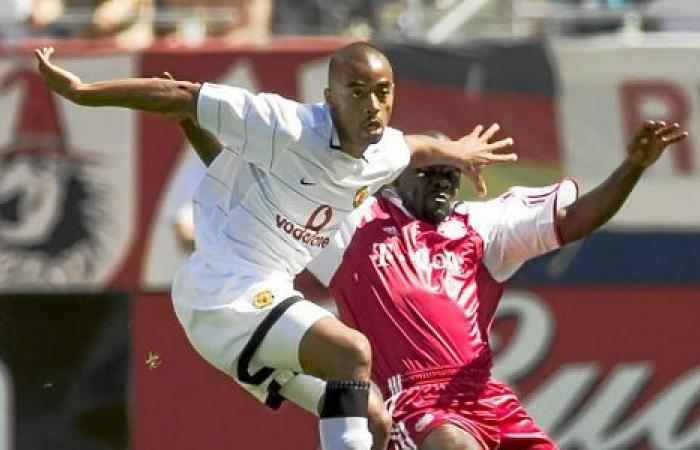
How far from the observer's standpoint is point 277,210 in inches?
289

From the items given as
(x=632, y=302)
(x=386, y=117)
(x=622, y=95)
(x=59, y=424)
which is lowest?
(x=59, y=424)

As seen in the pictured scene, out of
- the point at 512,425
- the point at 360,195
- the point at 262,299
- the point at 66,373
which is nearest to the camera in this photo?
the point at 262,299

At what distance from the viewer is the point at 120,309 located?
11234 millimetres

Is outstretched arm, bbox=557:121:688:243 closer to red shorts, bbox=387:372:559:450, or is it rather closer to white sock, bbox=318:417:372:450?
red shorts, bbox=387:372:559:450

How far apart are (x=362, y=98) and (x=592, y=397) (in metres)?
4.70

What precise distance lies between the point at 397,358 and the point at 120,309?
359cm

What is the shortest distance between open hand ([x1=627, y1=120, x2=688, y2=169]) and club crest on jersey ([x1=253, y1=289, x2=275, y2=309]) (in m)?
1.51

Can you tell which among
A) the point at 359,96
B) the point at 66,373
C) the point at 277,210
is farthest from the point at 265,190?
the point at 66,373

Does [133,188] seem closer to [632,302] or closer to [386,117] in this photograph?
[632,302]

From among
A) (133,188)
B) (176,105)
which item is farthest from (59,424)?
(176,105)

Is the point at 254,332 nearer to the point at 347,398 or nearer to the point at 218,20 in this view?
the point at 347,398

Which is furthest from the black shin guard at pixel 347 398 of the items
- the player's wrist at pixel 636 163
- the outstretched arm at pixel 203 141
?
the player's wrist at pixel 636 163

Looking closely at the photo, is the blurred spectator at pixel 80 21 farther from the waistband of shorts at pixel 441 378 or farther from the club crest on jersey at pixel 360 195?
the club crest on jersey at pixel 360 195

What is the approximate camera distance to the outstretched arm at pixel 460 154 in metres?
7.82
